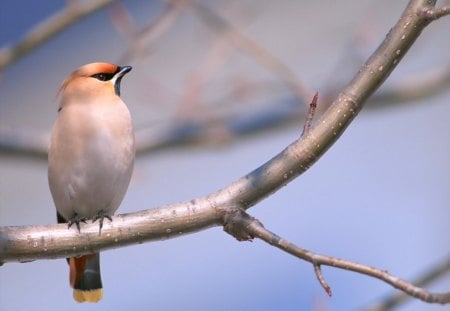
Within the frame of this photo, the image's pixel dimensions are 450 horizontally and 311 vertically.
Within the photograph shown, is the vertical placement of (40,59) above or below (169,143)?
above

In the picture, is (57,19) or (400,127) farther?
(400,127)

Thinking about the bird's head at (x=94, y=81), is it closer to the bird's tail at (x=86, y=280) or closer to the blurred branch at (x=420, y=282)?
the bird's tail at (x=86, y=280)

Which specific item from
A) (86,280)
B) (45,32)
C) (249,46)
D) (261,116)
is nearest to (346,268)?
(86,280)

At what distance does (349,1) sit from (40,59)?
6.18 ft

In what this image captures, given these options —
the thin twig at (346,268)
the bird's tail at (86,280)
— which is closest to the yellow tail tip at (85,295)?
the bird's tail at (86,280)

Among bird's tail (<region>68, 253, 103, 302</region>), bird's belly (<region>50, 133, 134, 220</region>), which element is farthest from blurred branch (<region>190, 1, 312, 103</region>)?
bird's tail (<region>68, 253, 103, 302</region>)

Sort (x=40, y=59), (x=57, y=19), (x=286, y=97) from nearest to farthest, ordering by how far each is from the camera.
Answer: (x=57, y=19) < (x=286, y=97) < (x=40, y=59)

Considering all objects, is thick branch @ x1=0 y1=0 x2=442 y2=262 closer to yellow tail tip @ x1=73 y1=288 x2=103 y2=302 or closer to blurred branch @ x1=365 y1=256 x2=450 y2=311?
yellow tail tip @ x1=73 y1=288 x2=103 y2=302

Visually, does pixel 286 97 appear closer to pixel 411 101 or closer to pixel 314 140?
pixel 411 101

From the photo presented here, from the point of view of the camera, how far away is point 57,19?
396cm

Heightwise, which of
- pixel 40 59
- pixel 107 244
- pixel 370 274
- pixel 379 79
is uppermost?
pixel 40 59

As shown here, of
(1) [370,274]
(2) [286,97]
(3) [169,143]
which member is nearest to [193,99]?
(3) [169,143]

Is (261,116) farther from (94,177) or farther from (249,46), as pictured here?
(94,177)

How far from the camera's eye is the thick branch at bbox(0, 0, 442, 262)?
100 inches
